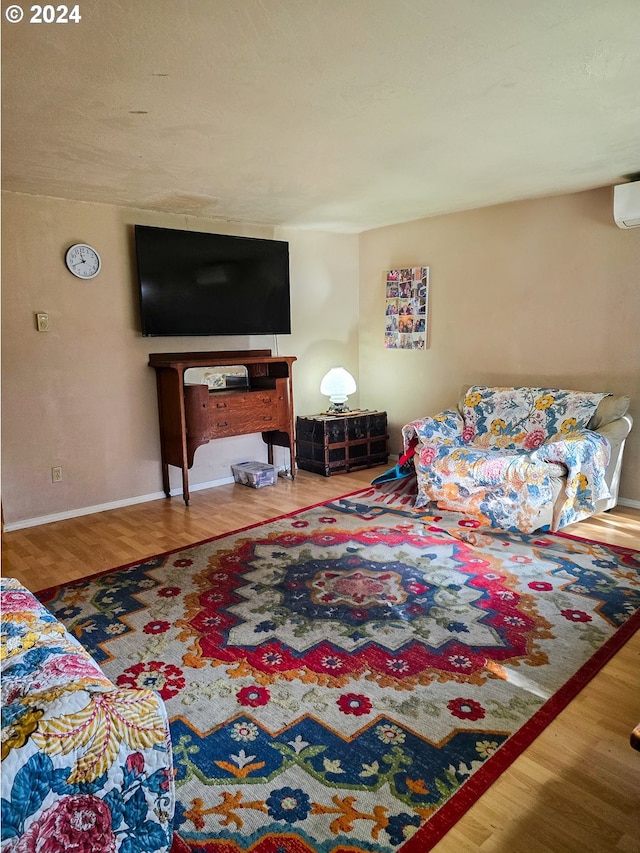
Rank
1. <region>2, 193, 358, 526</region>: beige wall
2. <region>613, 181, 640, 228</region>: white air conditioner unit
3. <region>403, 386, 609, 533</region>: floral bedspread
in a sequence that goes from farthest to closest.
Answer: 1. <region>2, 193, 358, 526</region>: beige wall
2. <region>613, 181, 640, 228</region>: white air conditioner unit
3. <region>403, 386, 609, 533</region>: floral bedspread

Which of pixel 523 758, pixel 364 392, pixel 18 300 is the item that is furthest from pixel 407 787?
pixel 364 392

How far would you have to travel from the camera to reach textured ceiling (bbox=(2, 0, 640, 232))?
5.68 ft

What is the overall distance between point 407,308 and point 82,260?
2800 mm

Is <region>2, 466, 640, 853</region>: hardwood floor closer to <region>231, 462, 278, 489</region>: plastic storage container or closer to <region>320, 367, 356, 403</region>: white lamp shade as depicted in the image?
<region>231, 462, 278, 489</region>: plastic storage container

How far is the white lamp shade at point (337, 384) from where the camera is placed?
5.17m

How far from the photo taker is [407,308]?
17.2ft

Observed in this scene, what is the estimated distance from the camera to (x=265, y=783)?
1637 mm

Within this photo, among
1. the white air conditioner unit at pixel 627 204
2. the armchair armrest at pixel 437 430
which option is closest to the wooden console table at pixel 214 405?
the armchair armrest at pixel 437 430

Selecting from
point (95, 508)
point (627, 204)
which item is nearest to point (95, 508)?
point (95, 508)

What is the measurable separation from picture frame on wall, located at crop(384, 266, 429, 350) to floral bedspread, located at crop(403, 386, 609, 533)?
3.11 feet

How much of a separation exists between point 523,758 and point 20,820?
1.36 m

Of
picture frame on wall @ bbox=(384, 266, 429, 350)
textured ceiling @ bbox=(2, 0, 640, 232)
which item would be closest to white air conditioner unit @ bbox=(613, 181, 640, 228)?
textured ceiling @ bbox=(2, 0, 640, 232)

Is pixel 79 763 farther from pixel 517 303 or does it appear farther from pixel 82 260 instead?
pixel 517 303

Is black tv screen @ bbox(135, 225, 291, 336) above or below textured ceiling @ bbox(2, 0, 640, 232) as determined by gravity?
below
